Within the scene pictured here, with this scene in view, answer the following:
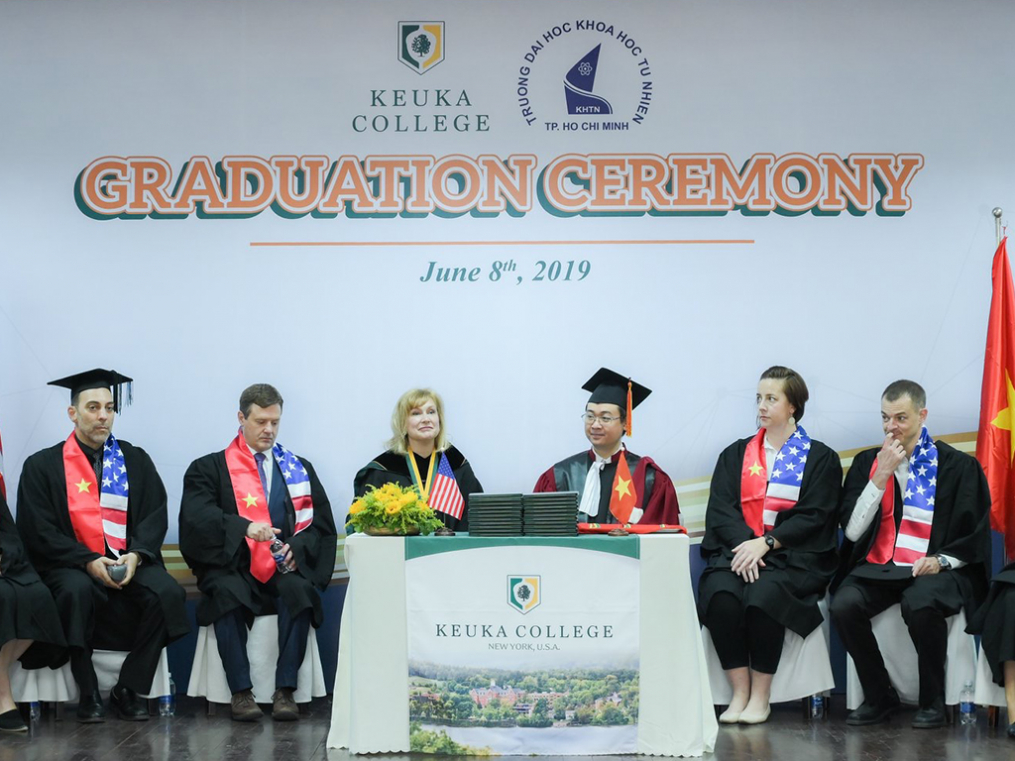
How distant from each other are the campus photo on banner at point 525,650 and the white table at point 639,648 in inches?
1.5

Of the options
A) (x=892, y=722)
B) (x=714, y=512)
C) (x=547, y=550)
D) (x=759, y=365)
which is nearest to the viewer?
(x=547, y=550)

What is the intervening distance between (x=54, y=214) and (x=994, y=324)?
4875 mm

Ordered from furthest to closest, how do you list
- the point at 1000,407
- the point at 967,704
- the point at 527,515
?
the point at 1000,407 → the point at 967,704 → the point at 527,515

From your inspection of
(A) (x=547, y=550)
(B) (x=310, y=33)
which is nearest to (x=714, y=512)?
(A) (x=547, y=550)

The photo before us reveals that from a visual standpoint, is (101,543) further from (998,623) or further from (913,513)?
(998,623)

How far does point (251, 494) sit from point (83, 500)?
0.79 meters

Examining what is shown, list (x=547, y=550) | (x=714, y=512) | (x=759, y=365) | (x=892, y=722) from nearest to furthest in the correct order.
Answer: (x=547, y=550)
(x=892, y=722)
(x=714, y=512)
(x=759, y=365)

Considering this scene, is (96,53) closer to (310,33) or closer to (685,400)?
(310,33)

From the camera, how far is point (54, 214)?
6457 millimetres

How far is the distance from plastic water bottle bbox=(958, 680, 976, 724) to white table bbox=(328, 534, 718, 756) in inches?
54.0

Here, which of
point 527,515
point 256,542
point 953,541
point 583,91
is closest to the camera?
point 527,515

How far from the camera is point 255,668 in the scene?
18.7 feet

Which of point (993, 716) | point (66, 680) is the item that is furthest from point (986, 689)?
point (66, 680)

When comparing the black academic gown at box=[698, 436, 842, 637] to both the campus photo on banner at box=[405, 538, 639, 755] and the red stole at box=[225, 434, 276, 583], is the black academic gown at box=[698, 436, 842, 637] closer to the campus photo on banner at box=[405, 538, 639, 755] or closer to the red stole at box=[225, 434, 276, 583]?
the campus photo on banner at box=[405, 538, 639, 755]
